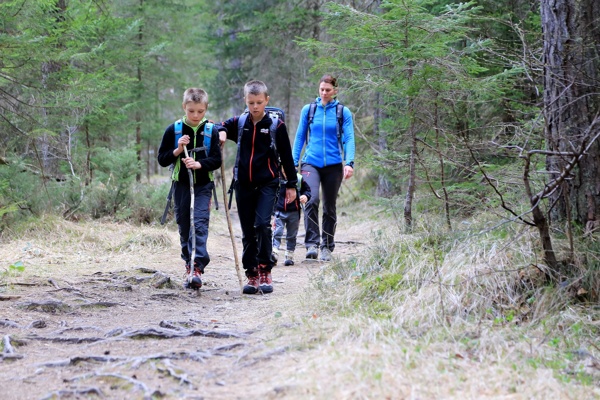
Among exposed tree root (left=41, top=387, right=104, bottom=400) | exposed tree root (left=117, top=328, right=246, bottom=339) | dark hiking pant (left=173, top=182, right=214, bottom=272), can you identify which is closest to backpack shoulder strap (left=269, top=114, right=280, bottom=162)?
dark hiking pant (left=173, top=182, right=214, bottom=272)

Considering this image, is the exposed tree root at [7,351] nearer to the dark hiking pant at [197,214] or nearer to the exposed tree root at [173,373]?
the exposed tree root at [173,373]

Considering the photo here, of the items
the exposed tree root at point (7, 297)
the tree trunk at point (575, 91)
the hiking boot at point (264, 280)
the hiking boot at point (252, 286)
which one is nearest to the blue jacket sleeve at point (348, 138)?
the hiking boot at point (264, 280)

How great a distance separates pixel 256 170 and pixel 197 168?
0.66 meters

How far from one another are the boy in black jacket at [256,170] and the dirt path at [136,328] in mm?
603

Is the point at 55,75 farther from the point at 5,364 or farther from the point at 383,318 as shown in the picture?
the point at 383,318

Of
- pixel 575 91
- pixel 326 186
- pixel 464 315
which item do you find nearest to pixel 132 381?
pixel 464 315

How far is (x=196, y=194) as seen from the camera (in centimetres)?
694

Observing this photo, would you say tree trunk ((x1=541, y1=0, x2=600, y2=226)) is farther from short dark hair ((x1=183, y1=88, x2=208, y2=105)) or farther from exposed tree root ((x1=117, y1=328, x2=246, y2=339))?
short dark hair ((x1=183, y1=88, x2=208, y2=105))

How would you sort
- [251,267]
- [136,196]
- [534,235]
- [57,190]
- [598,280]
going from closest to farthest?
[598,280], [534,235], [251,267], [57,190], [136,196]

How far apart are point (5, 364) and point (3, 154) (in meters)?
7.48

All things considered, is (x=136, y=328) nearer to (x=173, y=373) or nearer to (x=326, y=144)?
(x=173, y=373)

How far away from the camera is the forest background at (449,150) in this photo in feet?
15.2

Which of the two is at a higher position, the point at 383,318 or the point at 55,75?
the point at 55,75

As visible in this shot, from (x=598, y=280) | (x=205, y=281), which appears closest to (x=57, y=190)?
(x=205, y=281)
